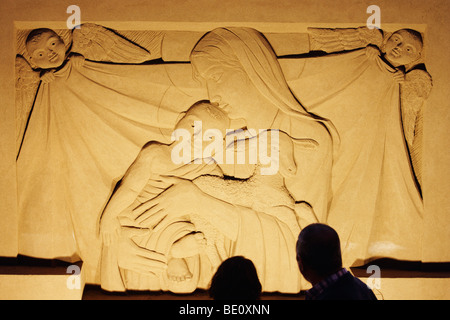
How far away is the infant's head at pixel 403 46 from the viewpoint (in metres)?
2.74

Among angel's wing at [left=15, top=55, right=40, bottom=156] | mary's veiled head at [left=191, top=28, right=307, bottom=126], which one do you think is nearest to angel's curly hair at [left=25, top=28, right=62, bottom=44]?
angel's wing at [left=15, top=55, right=40, bottom=156]

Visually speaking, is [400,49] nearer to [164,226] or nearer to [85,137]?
[164,226]

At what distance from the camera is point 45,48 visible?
106 inches

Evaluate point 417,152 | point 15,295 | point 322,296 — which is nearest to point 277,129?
point 417,152

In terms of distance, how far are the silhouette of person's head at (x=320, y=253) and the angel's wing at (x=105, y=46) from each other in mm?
1852

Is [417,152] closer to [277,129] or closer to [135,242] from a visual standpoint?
[277,129]

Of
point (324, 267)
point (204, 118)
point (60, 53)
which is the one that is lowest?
point (324, 267)

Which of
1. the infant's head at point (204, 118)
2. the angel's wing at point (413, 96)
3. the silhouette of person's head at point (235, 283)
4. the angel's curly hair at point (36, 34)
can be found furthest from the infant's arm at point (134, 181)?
the angel's wing at point (413, 96)

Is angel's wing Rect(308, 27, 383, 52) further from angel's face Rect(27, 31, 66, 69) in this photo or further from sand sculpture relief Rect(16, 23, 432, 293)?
angel's face Rect(27, 31, 66, 69)

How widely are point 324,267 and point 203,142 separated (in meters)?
1.44

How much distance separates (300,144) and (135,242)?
138 centimetres

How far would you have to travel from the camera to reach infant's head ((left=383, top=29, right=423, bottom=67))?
274 centimetres

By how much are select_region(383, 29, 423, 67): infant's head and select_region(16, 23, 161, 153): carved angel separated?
65.5 inches

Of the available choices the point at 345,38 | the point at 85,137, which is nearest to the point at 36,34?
the point at 85,137
